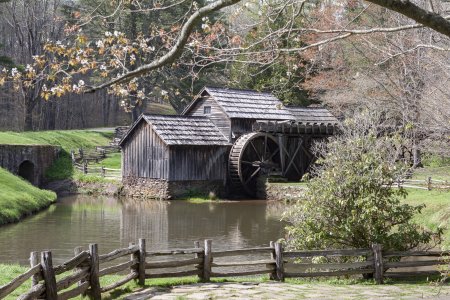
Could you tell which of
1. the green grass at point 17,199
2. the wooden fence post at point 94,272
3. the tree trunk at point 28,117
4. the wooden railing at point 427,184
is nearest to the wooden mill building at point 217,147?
the green grass at point 17,199

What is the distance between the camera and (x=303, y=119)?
1598 inches

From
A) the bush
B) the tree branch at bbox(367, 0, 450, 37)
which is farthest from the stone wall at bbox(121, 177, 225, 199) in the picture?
the tree branch at bbox(367, 0, 450, 37)

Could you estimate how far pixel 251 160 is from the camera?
3819 cm

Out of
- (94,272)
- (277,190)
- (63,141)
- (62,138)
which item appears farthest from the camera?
(62,138)

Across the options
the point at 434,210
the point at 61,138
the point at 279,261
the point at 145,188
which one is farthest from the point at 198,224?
the point at 61,138

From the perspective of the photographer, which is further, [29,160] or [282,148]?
[29,160]

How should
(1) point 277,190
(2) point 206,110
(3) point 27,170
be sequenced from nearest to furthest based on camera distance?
(1) point 277,190 → (2) point 206,110 → (3) point 27,170

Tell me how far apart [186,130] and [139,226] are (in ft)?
39.3

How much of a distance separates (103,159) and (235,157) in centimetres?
1569

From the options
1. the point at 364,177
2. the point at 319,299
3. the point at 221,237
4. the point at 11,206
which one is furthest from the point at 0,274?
the point at 11,206

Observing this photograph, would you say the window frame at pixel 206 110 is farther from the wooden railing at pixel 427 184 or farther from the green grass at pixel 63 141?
the wooden railing at pixel 427 184

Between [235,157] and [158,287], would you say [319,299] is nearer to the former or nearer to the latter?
[158,287]

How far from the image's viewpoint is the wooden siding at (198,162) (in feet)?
116

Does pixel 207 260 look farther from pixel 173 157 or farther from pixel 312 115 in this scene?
pixel 312 115
